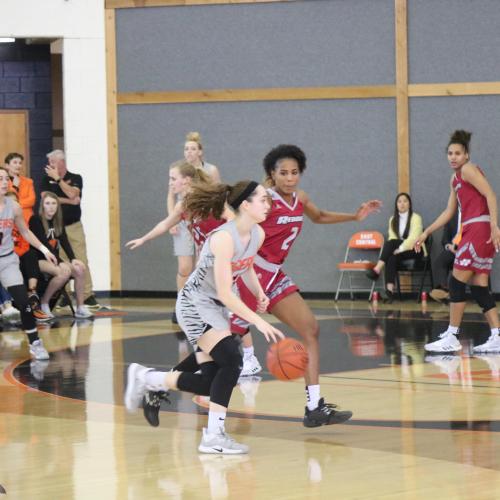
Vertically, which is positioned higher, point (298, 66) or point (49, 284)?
point (298, 66)

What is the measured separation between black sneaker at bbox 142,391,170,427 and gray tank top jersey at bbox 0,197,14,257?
3.53m

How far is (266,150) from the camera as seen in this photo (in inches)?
600

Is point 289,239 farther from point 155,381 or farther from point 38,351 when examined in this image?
point 38,351

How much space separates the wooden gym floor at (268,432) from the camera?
15.3ft

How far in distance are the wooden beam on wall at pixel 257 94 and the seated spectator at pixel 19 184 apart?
2.99m

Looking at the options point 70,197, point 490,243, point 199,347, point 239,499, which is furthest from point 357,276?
point 239,499

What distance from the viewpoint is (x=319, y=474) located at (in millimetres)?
4875

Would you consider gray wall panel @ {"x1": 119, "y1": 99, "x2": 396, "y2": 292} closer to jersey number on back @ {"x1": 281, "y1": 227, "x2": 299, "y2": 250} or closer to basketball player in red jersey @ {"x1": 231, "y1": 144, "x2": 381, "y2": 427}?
basketball player in red jersey @ {"x1": 231, "y1": 144, "x2": 381, "y2": 427}

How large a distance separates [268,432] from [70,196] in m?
8.25

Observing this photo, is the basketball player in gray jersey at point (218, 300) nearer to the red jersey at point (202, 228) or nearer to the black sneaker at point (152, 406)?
the black sneaker at point (152, 406)

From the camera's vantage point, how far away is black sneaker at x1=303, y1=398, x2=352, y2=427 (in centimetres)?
593

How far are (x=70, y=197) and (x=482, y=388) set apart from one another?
756 centimetres

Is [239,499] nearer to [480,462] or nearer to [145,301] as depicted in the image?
[480,462]

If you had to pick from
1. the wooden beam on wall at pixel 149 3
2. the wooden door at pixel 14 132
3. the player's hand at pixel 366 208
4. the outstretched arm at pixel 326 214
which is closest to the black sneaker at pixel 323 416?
the outstretched arm at pixel 326 214
